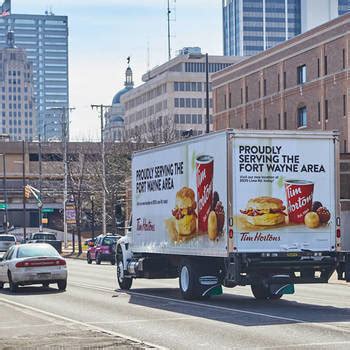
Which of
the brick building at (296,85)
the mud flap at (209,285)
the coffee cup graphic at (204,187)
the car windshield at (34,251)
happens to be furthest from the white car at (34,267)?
the brick building at (296,85)

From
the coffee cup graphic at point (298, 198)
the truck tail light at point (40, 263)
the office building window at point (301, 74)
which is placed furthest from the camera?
the office building window at point (301, 74)

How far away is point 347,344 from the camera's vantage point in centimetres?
1398

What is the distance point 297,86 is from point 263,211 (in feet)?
183

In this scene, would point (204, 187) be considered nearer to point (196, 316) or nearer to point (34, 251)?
point (196, 316)

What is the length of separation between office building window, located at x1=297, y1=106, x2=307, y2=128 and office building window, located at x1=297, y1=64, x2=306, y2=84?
2.12m

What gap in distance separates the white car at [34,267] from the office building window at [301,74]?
49.2m

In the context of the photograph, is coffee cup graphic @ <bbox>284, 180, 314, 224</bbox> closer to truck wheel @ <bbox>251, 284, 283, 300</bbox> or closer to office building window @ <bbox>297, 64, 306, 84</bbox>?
truck wheel @ <bbox>251, 284, 283, 300</bbox>

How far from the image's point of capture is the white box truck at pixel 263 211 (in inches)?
811

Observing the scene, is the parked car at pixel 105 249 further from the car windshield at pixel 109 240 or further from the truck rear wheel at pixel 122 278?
the truck rear wheel at pixel 122 278

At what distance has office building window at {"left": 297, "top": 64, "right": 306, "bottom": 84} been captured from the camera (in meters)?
74.7

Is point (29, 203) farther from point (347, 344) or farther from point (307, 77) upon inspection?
point (347, 344)

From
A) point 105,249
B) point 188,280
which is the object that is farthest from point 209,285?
point 105,249

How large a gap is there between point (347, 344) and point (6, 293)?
15.6 meters

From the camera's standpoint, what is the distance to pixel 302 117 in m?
75.6
